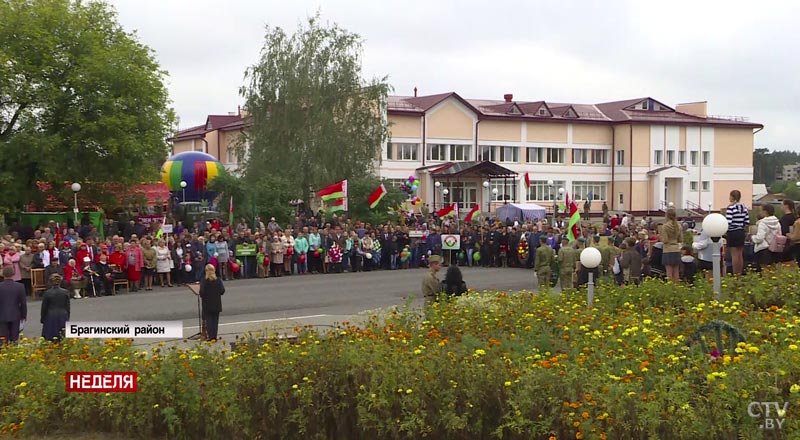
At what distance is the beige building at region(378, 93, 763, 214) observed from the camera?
65188 mm

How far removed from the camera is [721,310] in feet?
37.8

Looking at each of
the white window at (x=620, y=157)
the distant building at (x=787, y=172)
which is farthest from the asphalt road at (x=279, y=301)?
the distant building at (x=787, y=172)

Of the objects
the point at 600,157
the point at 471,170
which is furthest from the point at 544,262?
the point at 600,157

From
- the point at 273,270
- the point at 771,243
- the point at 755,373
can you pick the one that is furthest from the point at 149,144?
the point at 755,373

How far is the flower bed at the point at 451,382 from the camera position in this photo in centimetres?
750

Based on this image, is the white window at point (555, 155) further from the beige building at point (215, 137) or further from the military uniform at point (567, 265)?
the military uniform at point (567, 265)

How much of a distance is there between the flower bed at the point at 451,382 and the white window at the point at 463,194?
5373cm

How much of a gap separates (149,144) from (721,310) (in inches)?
1195

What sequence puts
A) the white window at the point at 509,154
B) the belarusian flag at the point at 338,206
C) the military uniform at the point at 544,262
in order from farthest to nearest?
the white window at the point at 509,154, the belarusian flag at the point at 338,206, the military uniform at the point at 544,262

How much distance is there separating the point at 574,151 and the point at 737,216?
5700cm

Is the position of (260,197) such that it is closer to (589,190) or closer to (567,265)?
(567,265)

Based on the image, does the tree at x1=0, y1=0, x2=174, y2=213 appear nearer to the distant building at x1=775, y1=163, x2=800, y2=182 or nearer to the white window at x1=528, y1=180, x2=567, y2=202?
the white window at x1=528, y1=180, x2=567, y2=202

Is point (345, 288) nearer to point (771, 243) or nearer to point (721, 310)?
point (771, 243)

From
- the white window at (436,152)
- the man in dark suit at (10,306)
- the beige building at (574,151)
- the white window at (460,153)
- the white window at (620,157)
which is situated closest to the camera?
the man in dark suit at (10,306)
